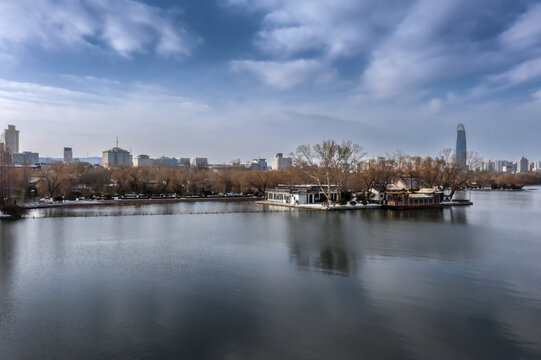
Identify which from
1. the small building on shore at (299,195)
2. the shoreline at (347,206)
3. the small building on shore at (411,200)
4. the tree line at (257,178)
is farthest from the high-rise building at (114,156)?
the small building on shore at (411,200)

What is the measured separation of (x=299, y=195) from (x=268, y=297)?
29022 millimetres

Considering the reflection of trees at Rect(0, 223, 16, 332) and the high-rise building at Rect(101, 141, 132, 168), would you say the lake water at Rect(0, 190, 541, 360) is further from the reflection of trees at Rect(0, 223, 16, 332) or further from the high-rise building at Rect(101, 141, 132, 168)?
the high-rise building at Rect(101, 141, 132, 168)

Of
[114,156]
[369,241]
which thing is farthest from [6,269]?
[114,156]

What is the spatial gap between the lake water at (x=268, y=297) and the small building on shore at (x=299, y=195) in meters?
19.9

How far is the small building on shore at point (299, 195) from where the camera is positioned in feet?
125

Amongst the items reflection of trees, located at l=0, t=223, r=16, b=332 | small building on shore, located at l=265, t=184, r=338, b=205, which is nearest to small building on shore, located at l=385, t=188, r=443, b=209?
small building on shore, located at l=265, t=184, r=338, b=205

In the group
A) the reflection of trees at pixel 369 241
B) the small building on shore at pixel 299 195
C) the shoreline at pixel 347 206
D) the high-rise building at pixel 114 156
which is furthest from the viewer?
the high-rise building at pixel 114 156

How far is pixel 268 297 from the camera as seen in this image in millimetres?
→ 9469

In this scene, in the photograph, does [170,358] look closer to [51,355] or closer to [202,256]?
[51,355]

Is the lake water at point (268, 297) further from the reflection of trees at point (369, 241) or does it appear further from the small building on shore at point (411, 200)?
the small building on shore at point (411, 200)

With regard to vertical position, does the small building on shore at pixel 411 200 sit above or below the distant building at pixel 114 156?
below

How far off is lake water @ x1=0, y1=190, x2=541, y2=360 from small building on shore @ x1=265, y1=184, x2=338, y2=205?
19868mm

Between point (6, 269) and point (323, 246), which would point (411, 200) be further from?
point (6, 269)

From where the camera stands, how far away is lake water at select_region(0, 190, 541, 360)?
6934 mm
